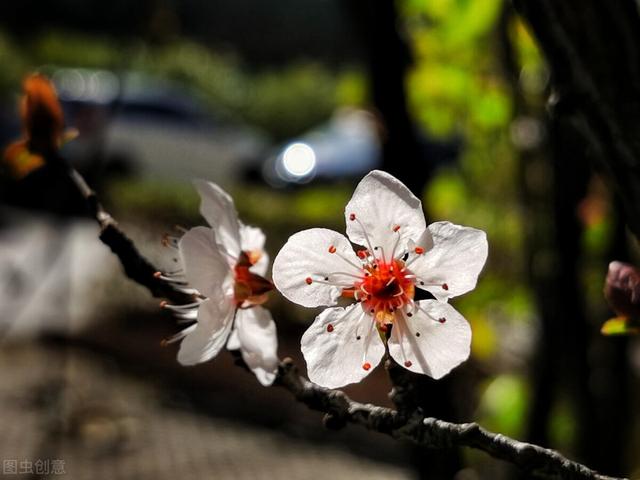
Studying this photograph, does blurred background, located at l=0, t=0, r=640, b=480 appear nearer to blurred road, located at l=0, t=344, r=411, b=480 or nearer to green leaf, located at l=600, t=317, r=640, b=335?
blurred road, located at l=0, t=344, r=411, b=480

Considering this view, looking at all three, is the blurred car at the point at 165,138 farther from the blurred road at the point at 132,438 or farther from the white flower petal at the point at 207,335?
the white flower petal at the point at 207,335

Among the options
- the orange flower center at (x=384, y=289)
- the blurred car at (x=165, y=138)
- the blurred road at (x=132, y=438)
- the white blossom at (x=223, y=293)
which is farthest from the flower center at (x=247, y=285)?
the blurred car at (x=165, y=138)

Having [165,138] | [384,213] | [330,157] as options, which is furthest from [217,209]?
[165,138]

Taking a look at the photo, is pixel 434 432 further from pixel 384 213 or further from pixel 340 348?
pixel 384 213

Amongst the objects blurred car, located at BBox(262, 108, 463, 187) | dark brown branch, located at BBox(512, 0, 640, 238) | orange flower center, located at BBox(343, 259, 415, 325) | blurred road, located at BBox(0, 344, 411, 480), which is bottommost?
blurred road, located at BBox(0, 344, 411, 480)

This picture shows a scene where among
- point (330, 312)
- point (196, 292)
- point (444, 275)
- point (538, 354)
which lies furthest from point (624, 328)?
point (538, 354)

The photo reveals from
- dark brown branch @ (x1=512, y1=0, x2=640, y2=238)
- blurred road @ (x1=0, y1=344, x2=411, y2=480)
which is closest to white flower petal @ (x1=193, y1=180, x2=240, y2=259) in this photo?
dark brown branch @ (x1=512, y1=0, x2=640, y2=238)

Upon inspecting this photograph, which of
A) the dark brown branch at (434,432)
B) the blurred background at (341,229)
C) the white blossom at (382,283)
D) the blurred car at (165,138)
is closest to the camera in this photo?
the dark brown branch at (434,432)

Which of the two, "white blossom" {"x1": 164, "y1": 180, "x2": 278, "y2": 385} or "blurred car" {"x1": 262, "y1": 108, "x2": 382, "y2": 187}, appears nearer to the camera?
"white blossom" {"x1": 164, "y1": 180, "x2": 278, "y2": 385}
